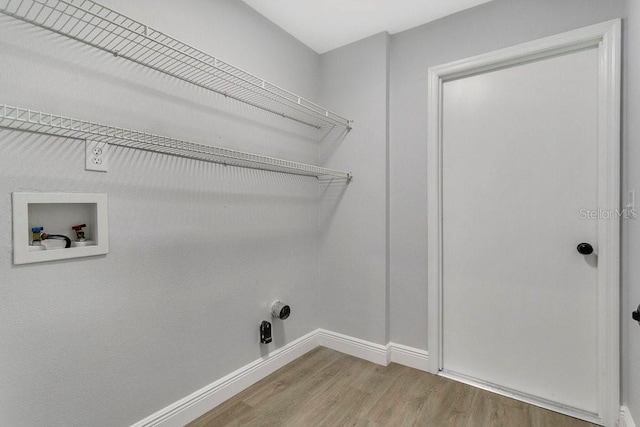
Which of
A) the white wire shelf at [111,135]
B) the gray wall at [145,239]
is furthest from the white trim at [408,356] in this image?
the white wire shelf at [111,135]

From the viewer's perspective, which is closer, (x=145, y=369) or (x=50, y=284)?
(x=50, y=284)

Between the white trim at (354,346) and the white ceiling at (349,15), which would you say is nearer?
the white ceiling at (349,15)

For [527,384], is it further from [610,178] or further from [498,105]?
[498,105]

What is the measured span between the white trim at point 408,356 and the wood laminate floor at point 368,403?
0.05 meters

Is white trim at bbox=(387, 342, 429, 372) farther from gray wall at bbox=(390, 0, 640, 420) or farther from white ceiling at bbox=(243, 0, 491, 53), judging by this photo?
white ceiling at bbox=(243, 0, 491, 53)

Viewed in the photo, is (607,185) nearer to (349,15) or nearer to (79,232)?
(349,15)

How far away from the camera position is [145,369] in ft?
4.50

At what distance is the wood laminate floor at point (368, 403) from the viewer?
1.56 m

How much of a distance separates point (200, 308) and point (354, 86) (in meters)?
1.76

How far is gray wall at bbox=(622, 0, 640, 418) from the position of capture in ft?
4.28

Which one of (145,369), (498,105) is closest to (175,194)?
(145,369)

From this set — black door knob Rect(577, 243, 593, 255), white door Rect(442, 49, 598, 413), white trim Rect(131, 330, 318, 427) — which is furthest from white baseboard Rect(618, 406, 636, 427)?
white trim Rect(131, 330, 318, 427)

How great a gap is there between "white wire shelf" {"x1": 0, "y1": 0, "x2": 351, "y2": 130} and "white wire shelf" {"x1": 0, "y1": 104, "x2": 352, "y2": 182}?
279 millimetres

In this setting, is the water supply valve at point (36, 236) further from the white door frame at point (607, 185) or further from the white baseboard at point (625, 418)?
the white baseboard at point (625, 418)
